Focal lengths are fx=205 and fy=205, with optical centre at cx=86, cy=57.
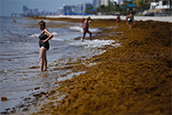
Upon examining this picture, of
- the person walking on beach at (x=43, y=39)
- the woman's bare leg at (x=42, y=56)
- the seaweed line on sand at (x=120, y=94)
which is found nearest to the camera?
the seaweed line on sand at (x=120, y=94)

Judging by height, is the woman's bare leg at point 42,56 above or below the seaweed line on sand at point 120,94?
above

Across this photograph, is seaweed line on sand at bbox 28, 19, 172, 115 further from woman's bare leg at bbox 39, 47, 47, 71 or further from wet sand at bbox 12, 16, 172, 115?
woman's bare leg at bbox 39, 47, 47, 71

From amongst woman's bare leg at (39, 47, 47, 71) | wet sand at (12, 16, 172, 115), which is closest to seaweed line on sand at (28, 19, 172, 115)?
wet sand at (12, 16, 172, 115)

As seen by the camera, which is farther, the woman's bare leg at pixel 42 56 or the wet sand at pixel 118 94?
the woman's bare leg at pixel 42 56

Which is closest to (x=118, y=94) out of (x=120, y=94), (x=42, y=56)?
(x=120, y=94)

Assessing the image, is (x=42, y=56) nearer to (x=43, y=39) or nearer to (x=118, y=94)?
(x=43, y=39)

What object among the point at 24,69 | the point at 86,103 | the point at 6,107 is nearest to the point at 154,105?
the point at 86,103

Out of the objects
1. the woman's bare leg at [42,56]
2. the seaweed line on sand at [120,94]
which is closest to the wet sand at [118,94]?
the seaweed line on sand at [120,94]

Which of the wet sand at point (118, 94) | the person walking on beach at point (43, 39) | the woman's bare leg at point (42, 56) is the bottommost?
the wet sand at point (118, 94)

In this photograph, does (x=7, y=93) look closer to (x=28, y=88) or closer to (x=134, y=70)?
(x=28, y=88)

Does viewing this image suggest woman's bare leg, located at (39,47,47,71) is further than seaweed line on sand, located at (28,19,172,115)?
Yes

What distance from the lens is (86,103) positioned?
13.0 ft

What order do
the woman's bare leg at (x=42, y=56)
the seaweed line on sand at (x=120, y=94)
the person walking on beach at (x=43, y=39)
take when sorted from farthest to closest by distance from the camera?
1. the woman's bare leg at (x=42, y=56)
2. the person walking on beach at (x=43, y=39)
3. the seaweed line on sand at (x=120, y=94)

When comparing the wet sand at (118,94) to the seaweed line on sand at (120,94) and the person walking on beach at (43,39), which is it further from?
the person walking on beach at (43,39)
